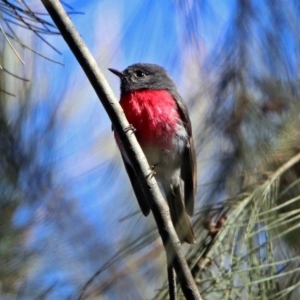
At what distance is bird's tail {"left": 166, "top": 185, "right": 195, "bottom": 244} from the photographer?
2.45 meters

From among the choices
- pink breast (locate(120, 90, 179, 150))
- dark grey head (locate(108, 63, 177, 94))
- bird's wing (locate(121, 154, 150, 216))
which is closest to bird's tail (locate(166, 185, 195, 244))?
bird's wing (locate(121, 154, 150, 216))

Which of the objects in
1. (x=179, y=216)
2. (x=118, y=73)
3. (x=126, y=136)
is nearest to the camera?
(x=126, y=136)

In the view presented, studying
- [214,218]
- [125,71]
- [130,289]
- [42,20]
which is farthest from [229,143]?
[125,71]

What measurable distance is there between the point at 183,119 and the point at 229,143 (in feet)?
3.41

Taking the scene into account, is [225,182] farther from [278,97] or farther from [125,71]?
[125,71]

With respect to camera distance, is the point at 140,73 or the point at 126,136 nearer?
the point at 126,136

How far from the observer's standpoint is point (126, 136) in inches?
83.5

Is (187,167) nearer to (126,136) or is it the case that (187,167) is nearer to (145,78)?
(145,78)

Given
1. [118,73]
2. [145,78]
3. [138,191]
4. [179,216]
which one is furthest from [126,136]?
[145,78]

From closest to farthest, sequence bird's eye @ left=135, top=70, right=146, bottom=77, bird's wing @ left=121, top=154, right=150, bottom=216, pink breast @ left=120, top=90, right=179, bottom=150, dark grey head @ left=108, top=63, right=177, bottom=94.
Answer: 1. bird's wing @ left=121, top=154, right=150, bottom=216
2. pink breast @ left=120, top=90, right=179, bottom=150
3. dark grey head @ left=108, top=63, right=177, bottom=94
4. bird's eye @ left=135, top=70, right=146, bottom=77

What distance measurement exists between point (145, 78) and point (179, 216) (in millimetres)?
992

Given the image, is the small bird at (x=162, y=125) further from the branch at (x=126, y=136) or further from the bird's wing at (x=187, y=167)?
the branch at (x=126, y=136)

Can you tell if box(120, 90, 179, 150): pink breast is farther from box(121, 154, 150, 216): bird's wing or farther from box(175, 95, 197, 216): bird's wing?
box(121, 154, 150, 216): bird's wing

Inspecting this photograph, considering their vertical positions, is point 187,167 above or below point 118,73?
below
